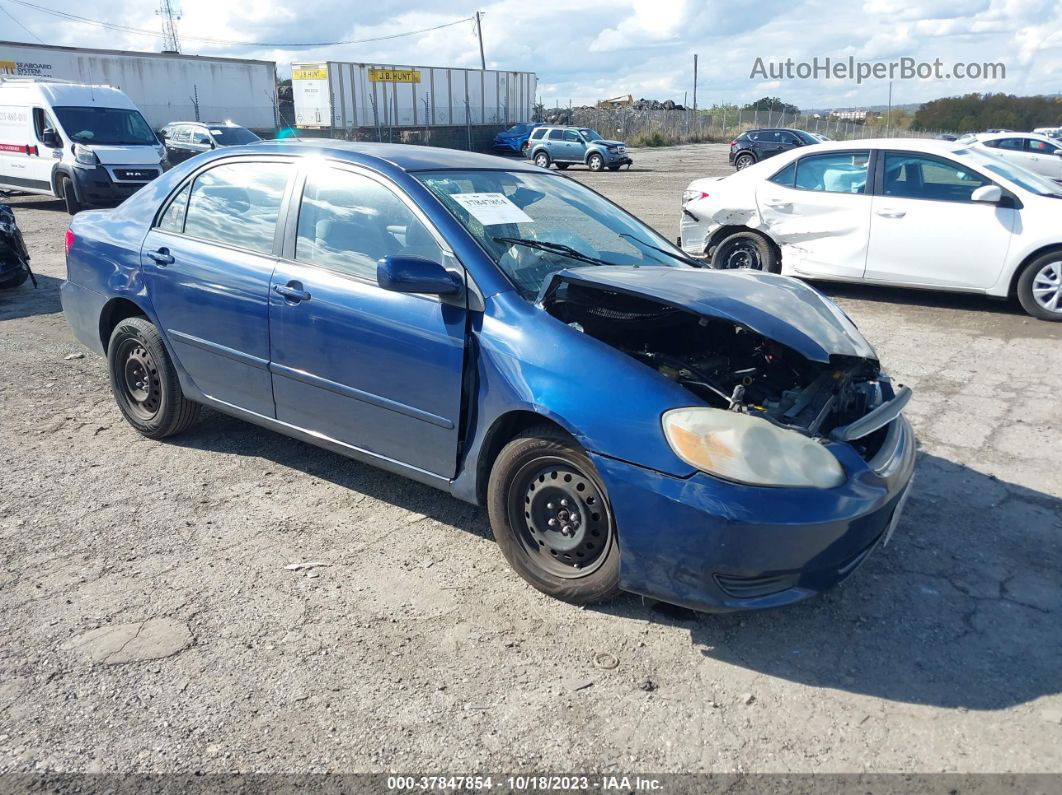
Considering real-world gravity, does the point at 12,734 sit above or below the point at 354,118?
below

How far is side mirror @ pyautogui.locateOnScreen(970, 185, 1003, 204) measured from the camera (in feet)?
25.2

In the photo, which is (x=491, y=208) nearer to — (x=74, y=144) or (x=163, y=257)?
(x=163, y=257)

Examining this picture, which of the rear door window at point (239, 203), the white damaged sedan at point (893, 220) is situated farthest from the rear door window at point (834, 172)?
the rear door window at point (239, 203)

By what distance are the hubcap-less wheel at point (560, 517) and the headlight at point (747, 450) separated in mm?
429

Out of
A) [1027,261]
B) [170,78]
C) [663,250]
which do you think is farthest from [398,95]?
[663,250]

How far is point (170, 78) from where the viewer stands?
31.8 meters

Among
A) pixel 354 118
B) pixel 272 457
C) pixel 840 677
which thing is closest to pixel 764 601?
pixel 840 677

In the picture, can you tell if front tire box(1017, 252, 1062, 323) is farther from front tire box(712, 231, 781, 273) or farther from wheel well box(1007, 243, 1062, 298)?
front tire box(712, 231, 781, 273)

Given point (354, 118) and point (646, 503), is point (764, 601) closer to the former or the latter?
point (646, 503)

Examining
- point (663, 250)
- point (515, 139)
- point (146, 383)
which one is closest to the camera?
point (663, 250)

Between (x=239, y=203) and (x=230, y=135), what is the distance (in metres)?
21.4

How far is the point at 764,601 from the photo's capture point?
2914 mm

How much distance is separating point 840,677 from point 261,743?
192 cm

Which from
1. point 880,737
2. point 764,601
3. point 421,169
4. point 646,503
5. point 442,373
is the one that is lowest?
point 880,737
